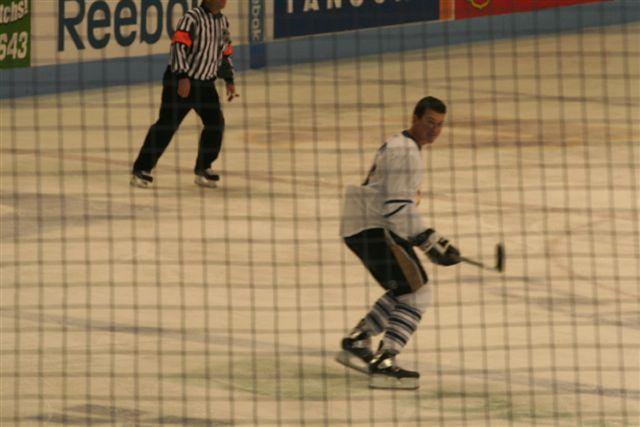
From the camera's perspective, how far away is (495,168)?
15430mm

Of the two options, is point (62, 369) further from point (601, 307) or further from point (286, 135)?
point (286, 135)

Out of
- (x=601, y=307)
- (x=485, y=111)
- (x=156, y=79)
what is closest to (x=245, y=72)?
(x=156, y=79)

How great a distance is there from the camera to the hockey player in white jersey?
355 inches

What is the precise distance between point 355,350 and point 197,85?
4954 mm

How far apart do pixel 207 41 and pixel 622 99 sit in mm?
7139

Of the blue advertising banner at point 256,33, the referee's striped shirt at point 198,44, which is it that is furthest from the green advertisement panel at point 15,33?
the referee's striped shirt at point 198,44

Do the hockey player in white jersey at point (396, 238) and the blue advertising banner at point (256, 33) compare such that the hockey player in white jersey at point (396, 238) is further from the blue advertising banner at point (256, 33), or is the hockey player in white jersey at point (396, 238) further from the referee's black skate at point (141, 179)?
the blue advertising banner at point (256, 33)

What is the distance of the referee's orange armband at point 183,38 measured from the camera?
13.6 meters

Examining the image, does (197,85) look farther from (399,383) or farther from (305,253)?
(399,383)

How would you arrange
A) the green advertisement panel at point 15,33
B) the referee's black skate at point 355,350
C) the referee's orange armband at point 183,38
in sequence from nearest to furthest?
the referee's black skate at point 355,350
the referee's orange armband at point 183,38
the green advertisement panel at point 15,33

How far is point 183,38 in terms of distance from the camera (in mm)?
13602

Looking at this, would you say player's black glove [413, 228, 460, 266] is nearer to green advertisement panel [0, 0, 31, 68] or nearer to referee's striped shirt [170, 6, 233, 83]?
referee's striped shirt [170, 6, 233, 83]

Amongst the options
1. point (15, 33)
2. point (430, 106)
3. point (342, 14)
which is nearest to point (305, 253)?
point (430, 106)

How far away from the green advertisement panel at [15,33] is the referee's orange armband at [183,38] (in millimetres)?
4675
